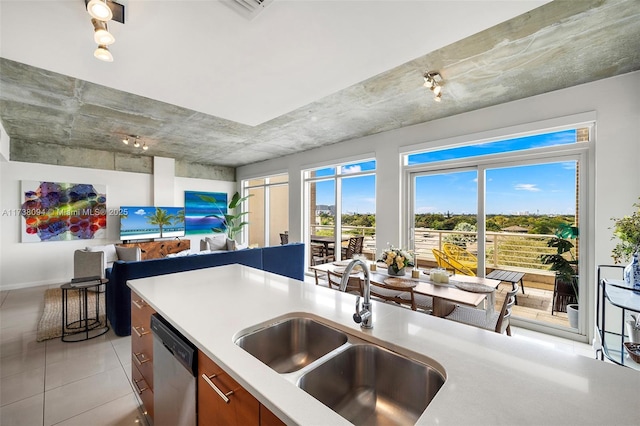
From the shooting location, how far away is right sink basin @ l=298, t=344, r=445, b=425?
3.18 feet

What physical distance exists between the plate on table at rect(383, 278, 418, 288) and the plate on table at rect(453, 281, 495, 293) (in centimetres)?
43

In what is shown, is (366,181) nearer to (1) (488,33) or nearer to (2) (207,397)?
(1) (488,33)

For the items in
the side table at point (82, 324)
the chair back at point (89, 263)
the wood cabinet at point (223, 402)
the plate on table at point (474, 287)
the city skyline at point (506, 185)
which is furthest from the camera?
the chair back at point (89, 263)

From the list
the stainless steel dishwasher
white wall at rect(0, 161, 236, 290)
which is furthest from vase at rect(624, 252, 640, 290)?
white wall at rect(0, 161, 236, 290)

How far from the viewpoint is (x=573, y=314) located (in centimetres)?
314

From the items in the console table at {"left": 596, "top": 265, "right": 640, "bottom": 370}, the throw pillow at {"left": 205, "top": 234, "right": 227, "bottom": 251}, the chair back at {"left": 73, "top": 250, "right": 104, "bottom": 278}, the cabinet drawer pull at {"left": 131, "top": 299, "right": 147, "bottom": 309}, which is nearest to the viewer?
the console table at {"left": 596, "top": 265, "right": 640, "bottom": 370}

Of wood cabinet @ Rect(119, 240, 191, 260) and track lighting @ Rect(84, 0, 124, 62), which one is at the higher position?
track lighting @ Rect(84, 0, 124, 62)

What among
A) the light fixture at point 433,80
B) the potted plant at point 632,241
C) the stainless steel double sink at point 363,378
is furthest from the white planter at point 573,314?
the stainless steel double sink at point 363,378

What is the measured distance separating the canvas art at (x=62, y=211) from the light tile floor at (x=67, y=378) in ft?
8.92

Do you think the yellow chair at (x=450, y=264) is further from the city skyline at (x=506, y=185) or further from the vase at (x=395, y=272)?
the vase at (x=395, y=272)

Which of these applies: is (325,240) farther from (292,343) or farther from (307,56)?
(292,343)

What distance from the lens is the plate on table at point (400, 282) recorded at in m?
2.77

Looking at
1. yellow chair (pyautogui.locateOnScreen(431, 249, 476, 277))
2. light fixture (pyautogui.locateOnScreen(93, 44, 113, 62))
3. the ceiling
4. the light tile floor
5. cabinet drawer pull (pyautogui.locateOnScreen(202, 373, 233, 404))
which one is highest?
the ceiling

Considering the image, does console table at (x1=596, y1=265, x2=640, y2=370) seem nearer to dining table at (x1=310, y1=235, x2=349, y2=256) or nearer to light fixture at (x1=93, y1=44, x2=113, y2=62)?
light fixture at (x1=93, y1=44, x2=113, y2=62)
